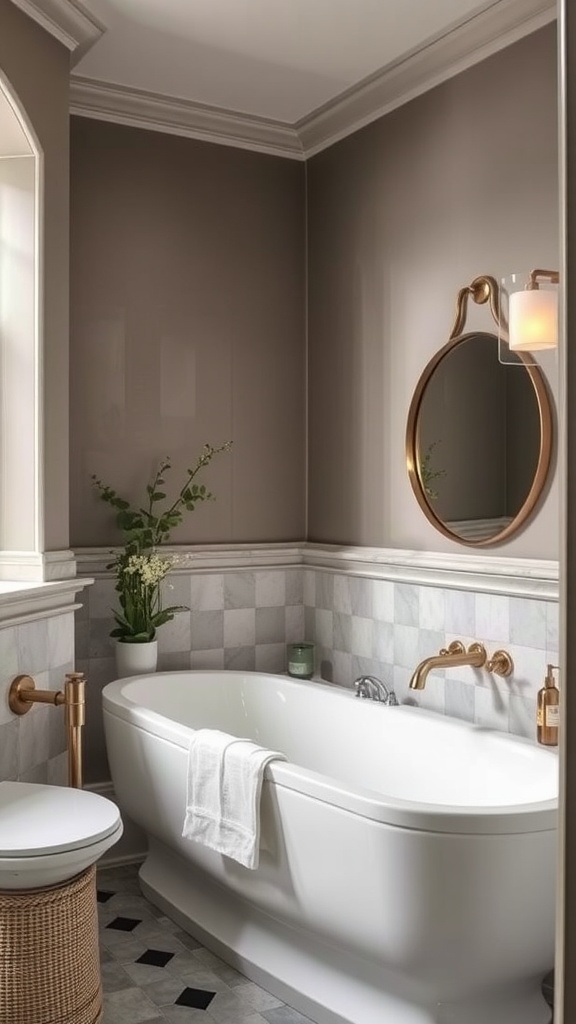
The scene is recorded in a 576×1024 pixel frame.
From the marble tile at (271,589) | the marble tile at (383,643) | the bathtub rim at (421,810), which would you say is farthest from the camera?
the marble tile at (271,589)

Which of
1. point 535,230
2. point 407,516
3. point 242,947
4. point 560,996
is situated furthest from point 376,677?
point 560,996

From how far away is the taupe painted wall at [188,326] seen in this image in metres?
3.60

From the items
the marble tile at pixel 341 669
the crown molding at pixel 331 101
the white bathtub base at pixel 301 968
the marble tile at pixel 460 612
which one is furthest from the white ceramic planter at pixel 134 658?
the crown molding at pixel 331 101

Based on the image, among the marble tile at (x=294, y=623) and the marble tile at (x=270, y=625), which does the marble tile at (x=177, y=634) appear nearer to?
the marble tile at (x=270, y=625)

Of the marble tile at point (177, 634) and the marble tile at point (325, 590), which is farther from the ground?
the marble tile at point (325, 590)

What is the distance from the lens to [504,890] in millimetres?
2021

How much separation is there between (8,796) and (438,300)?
2.06 meters

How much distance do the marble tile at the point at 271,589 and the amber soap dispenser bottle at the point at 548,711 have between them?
159cm

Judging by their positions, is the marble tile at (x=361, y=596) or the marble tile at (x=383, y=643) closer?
the marble tile at (x=383, y=643)

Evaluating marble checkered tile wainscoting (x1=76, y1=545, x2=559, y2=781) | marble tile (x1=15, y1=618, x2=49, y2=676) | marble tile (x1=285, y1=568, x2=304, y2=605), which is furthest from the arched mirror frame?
marble tile (x1=15, y1=618, x2=49, y2=676)

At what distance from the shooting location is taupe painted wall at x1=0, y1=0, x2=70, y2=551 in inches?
117

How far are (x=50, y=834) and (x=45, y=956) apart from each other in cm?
27

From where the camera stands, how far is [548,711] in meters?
2.54

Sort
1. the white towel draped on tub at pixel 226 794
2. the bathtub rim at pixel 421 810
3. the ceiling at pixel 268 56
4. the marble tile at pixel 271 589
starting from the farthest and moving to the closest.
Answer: the marble tile at pixel 271 589 < the ceiling at pixel 268 56 < the white towel draped on tub at pixel 226 794 < the bathtub rim at pixel 421 810
